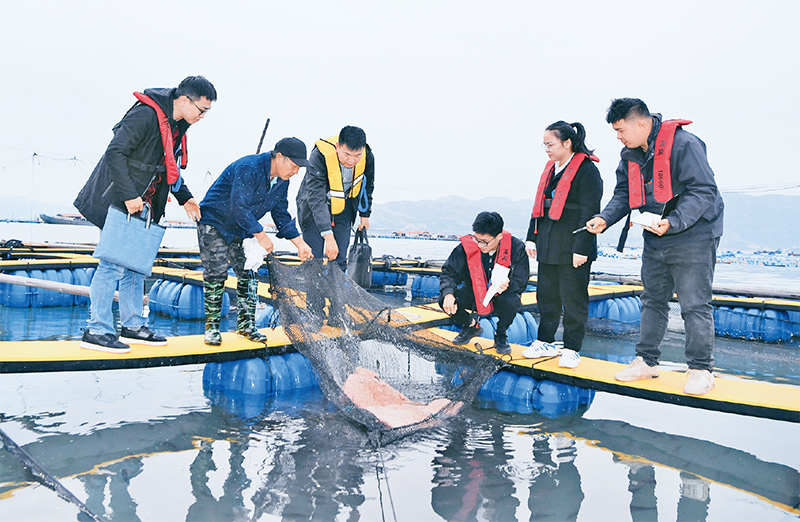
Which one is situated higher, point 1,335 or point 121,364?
point 121,364

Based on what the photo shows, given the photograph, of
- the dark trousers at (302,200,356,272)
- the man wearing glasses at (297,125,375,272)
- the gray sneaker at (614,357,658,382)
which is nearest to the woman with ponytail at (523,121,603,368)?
the gray sneaker at (614,357,658,382)

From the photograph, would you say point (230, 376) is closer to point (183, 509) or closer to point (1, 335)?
point (183, 509)

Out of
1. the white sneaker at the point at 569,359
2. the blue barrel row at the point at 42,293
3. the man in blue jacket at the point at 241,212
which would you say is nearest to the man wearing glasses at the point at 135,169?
the man in blue jacket at the point at 241,212

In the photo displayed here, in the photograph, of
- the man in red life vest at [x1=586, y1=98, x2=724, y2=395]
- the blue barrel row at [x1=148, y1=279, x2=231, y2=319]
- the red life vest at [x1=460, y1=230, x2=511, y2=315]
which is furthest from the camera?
the blue barrel row at [x1=148, y1=279, x2=231, y2=319]

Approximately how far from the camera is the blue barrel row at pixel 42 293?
7.61 m

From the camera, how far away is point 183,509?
7.01ft

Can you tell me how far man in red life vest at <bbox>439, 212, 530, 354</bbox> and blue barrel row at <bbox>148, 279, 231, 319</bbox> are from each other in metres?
4.40

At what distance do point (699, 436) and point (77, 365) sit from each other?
4.05m

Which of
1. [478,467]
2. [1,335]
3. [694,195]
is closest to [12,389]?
[1,335]

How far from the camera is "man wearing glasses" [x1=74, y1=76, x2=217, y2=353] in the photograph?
295 cm

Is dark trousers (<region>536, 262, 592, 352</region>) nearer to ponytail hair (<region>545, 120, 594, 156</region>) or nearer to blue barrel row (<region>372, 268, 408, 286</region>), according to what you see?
ponytail hair (<region>545, 120, 594, 156</region>)

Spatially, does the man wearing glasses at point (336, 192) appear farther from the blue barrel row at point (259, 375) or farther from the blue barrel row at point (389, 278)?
the blue barrel row at point (389, 278)

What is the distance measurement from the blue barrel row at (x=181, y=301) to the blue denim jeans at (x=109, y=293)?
A: 13.0ft

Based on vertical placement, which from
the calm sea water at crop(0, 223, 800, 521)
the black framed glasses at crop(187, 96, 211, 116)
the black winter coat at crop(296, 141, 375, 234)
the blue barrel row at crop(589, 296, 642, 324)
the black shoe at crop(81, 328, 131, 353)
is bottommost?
the calm sea water at crop(0, 223, 800, 521)
